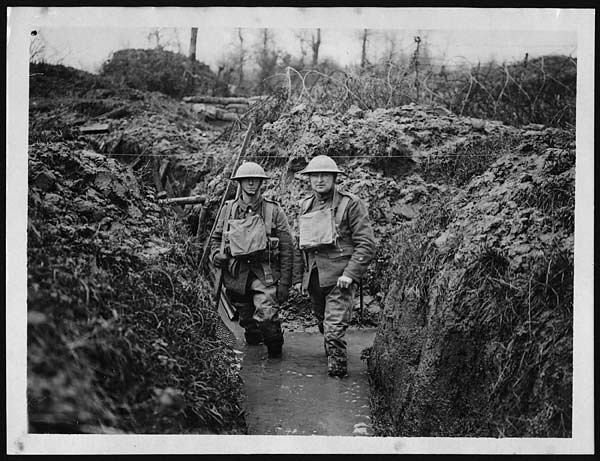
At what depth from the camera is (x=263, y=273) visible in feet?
18.2

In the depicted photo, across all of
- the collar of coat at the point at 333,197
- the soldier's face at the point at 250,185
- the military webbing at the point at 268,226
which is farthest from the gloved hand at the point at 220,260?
the collar of coat at the point at 333,197

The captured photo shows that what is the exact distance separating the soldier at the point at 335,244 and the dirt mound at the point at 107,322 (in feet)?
3.53

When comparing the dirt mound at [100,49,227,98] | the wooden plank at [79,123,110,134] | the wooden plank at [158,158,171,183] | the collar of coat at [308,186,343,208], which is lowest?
the collar of coat at [308,186,343,208]

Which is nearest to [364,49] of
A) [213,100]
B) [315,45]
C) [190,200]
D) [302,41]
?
[315,45]

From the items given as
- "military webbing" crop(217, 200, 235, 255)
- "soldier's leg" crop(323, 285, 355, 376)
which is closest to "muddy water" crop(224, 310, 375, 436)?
"soldier's leg" crop(323, 285, 355, 376)

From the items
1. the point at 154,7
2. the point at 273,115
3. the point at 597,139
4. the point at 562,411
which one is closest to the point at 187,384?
the point at 562,411

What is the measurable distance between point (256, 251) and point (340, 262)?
0.80 metres

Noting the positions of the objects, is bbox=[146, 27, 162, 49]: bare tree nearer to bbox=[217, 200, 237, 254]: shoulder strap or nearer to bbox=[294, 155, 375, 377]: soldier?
bbox=[217, 200, 237, 254]: shoulder strap

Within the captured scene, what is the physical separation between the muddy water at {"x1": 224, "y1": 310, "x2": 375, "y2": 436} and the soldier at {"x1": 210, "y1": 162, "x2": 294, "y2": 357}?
0.94 feet

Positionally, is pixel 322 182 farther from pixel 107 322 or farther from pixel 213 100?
pixel 213 100

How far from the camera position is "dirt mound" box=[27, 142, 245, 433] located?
401 cm

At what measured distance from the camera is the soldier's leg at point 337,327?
5.32 m

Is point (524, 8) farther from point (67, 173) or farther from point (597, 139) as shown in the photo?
point (67, 173)

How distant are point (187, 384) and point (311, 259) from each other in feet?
5.96
